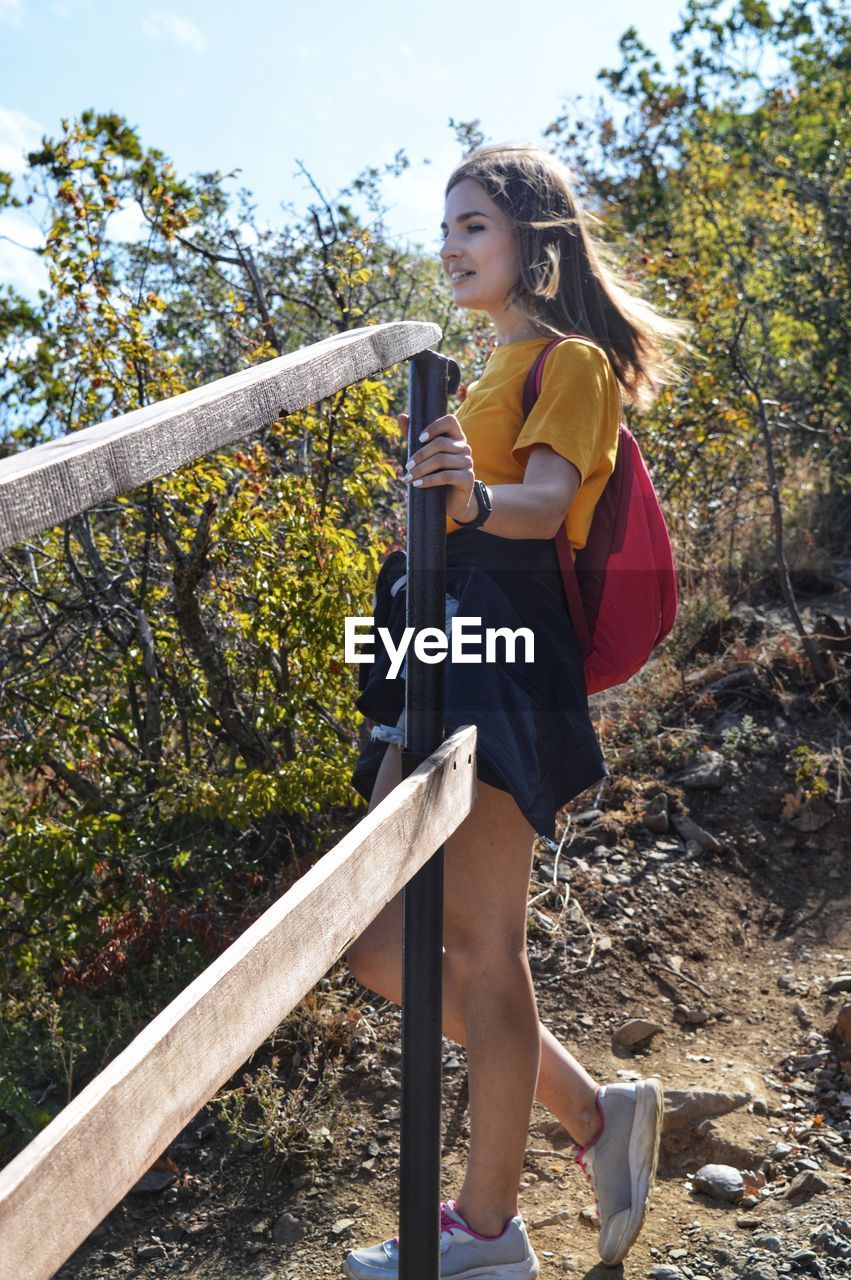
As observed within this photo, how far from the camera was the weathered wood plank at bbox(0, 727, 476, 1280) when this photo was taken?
3.00 feet

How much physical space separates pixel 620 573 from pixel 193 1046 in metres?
1.24

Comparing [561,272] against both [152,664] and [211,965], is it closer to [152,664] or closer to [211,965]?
[211,965]

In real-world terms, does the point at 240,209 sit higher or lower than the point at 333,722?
higher

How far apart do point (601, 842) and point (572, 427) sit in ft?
7.74

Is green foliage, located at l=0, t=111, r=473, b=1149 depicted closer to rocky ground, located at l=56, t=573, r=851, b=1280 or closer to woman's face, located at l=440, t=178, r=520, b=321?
rocky ground, located at l=56, t=573, r=851, b=1280

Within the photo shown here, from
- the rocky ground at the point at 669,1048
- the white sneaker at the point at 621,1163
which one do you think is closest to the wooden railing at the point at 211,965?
the white sneaker at the point at 621,1163

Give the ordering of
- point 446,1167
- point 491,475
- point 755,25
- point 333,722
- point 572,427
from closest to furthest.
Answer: point 572,427 → point 491,475 → point 446,1167 → point 333,722 → point 755,25

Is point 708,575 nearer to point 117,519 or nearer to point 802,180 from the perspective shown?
point 117,519

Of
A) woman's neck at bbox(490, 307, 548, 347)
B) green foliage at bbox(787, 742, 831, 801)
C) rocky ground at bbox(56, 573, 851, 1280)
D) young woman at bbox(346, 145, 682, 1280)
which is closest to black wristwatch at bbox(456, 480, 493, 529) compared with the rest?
young woman at bbox(346, 145, 682, 1280)

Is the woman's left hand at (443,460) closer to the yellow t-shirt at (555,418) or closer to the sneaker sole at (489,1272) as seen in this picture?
the yellow t-shirt at (555,418)

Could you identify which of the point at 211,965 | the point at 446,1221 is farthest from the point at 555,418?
the point at 446,1221

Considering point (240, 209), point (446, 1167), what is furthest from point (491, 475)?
point (240, 209)

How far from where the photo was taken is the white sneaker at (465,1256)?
2.08 meters

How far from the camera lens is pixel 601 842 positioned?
412cm
